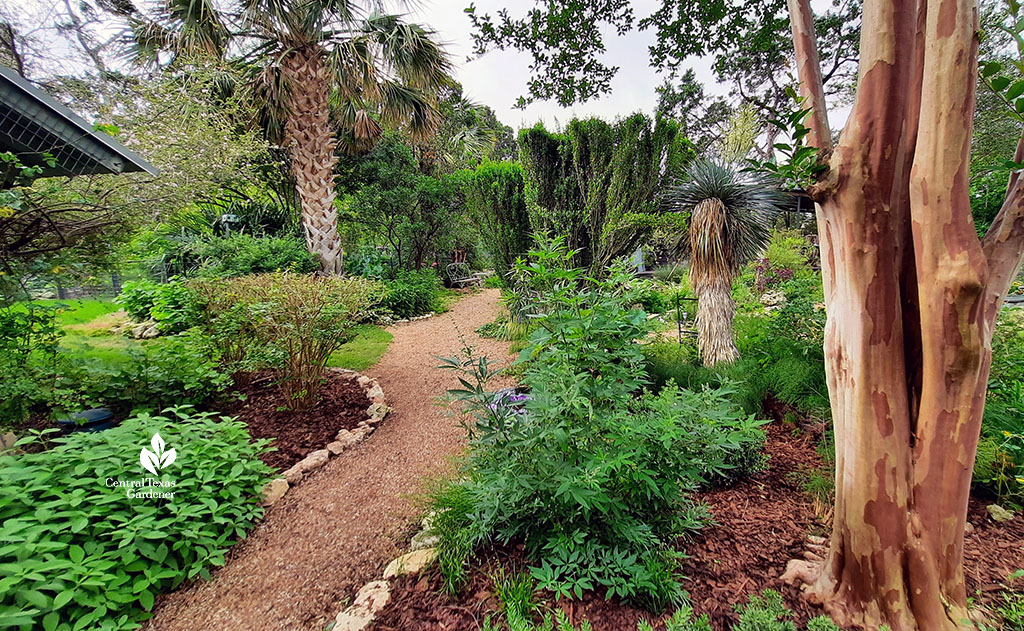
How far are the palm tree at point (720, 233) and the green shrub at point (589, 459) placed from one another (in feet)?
9.20

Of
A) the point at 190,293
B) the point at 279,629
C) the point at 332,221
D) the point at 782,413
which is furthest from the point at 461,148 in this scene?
the point at 279,629

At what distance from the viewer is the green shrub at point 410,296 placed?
9359 millimetres

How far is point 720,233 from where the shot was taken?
167 inches

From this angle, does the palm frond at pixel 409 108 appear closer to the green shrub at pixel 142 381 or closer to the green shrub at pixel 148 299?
the green shrub at pixel 148 299

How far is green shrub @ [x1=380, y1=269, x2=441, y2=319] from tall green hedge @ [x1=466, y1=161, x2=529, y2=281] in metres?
2.64

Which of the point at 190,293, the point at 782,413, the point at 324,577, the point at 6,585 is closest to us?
the point at 6,585

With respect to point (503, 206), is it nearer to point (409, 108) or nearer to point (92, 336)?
point (409, 108)

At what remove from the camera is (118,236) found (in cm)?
385

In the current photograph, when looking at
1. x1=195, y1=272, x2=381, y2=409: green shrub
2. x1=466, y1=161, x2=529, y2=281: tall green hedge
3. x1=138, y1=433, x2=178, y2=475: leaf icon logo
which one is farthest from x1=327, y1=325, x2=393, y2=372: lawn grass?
x1=466, y1=161, x2=529, y2=281: tall green hedge

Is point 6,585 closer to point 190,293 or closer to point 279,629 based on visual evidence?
point 279,629

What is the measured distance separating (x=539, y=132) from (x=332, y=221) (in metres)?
4.73

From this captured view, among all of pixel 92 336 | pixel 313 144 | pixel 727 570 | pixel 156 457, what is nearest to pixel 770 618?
pixel 727 570

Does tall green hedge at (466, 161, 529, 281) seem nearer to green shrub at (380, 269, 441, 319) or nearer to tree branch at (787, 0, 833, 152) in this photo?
green shrub at (380, 269, 441, 319)

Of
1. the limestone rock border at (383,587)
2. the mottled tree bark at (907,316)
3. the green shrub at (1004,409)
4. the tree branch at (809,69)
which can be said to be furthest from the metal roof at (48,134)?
the green shrub at (1004,409)
